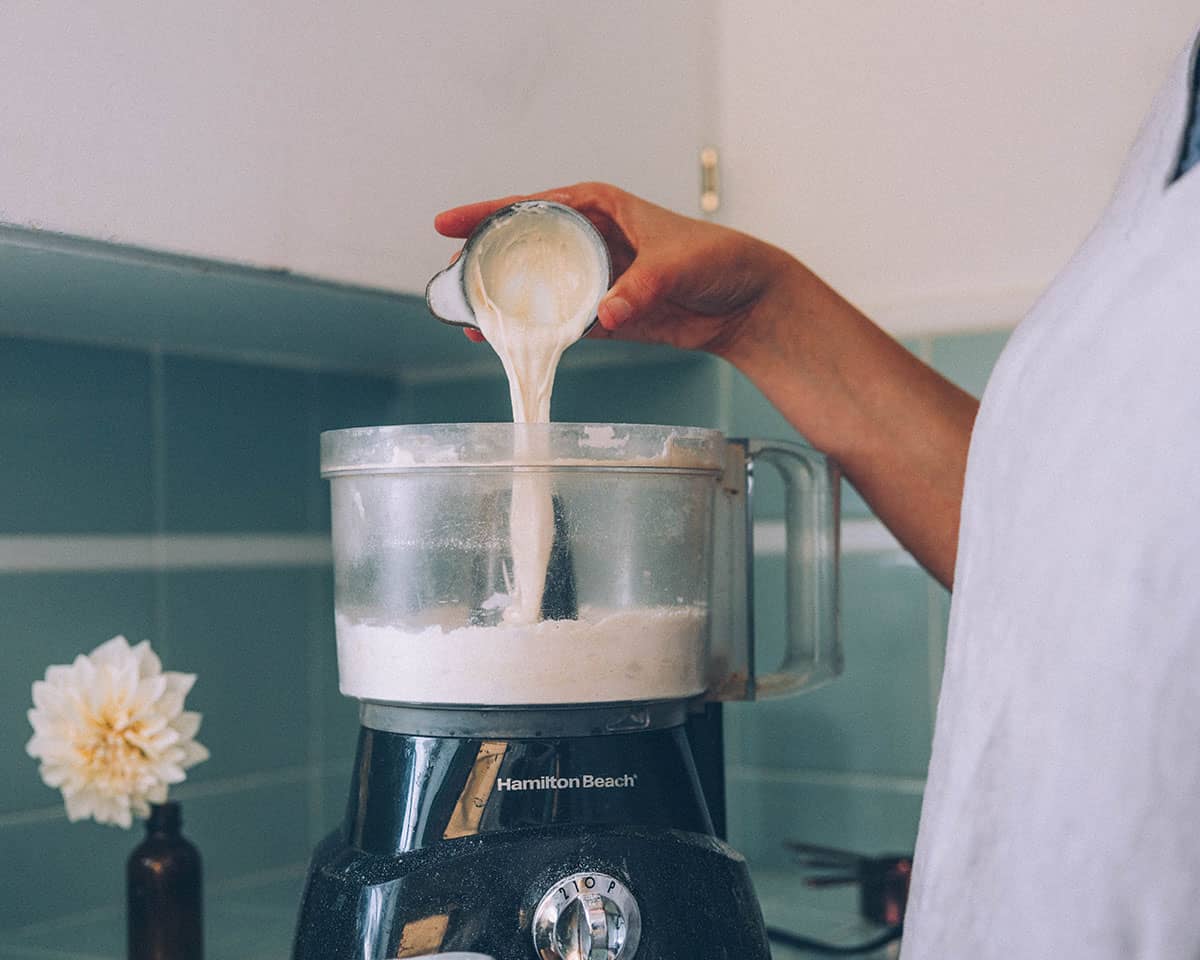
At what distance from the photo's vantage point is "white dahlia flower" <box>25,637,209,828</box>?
34.6 inches

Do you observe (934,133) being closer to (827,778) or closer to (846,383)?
(846,383)

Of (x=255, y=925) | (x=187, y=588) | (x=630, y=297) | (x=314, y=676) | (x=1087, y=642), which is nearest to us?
(x=1087, y=642)

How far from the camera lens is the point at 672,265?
0.85m

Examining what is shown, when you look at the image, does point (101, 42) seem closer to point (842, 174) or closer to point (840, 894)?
point (842, 174)

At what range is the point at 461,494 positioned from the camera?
2.22ft

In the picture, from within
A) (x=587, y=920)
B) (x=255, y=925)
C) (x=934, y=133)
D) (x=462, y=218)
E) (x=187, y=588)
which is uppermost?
(x=934, y=133)

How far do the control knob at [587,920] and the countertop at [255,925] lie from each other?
1.12ft

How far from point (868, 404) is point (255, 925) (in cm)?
58

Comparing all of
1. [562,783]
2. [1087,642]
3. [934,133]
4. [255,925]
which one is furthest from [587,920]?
[934,133]

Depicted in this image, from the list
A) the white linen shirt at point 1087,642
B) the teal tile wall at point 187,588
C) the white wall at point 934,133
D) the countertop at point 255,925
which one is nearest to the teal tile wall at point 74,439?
the teal tile wall at point 187,588

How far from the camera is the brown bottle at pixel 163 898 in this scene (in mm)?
881

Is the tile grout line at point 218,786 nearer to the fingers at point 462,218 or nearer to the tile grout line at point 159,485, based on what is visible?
the tile grout line at point 159,485

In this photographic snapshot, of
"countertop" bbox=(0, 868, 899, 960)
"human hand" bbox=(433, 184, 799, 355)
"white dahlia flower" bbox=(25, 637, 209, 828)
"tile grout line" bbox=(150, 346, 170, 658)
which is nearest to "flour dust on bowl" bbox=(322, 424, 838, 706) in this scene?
"human hand" bbox=(433, 184, 799, 355)

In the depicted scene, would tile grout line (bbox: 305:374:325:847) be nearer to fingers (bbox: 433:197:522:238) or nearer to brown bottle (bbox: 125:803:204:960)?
brown bottle (bbox: 125:803:204:960)
